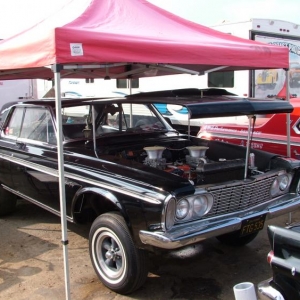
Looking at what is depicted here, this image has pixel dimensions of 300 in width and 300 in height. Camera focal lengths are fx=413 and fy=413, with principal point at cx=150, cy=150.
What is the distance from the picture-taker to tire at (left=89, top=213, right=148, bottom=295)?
346 cm

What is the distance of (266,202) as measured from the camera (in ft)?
13.5

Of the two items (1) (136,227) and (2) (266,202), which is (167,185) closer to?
(1) (136,227)

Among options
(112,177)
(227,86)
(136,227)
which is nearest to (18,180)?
(112,177)

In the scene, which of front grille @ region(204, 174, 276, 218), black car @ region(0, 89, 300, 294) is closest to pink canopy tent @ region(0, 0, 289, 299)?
black car @ region(0, 89, 300, 294)

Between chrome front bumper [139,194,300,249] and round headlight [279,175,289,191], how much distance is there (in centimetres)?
58

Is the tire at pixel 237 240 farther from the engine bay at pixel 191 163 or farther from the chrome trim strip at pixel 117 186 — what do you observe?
the chrome trim strip at pixel 117 186

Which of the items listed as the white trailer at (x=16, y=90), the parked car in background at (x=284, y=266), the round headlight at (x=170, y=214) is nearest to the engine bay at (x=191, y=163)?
the round headlight at (x=170, y=214)

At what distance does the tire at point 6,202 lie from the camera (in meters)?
5.76

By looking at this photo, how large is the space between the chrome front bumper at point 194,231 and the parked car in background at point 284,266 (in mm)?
817

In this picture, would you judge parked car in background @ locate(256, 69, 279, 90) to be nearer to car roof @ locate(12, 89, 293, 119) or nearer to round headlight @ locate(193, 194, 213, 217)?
car roof @ locate(12, 89, 293, 119)

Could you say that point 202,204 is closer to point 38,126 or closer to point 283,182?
point 283,182

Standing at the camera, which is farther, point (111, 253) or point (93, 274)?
point (93, 274)

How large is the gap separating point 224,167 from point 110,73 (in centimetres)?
364

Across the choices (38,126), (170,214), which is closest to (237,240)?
(170,214)
